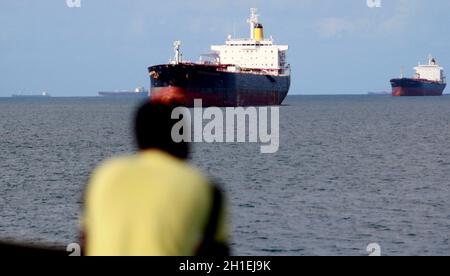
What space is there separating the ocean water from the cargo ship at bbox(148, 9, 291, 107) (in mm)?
21799

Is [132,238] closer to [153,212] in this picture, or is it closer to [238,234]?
[153,212]

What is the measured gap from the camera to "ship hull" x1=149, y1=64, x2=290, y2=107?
241 feet

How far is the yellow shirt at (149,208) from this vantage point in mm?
2732

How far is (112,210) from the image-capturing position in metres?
2.80

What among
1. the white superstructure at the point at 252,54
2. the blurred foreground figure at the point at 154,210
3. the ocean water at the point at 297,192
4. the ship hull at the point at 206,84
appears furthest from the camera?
the white superstructure at the point at 252,54

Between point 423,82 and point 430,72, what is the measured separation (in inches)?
491

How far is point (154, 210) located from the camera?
2.75 m

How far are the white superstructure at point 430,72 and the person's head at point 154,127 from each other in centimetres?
18122

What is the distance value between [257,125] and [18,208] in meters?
44.8

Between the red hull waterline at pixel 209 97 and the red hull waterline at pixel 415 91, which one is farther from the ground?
the red hull waterline at pixel 209 97

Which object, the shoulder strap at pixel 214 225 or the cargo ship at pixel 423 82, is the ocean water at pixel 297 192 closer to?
the shoulder strap at pixel 214 225

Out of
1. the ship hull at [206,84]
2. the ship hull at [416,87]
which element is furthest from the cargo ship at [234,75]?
the ship hull at [416,87]

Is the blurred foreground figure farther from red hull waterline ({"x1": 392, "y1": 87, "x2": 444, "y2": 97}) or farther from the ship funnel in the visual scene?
red hull waterline ({"x1": 392, "y1": 87, "x2": 444, "y2": 97})

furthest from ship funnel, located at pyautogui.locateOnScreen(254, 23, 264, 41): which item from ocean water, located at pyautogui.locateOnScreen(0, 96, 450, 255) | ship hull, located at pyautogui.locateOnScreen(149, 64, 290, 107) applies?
ocean water, located at pyautogui.locateOnScreen(0, 96, 450, 255)
